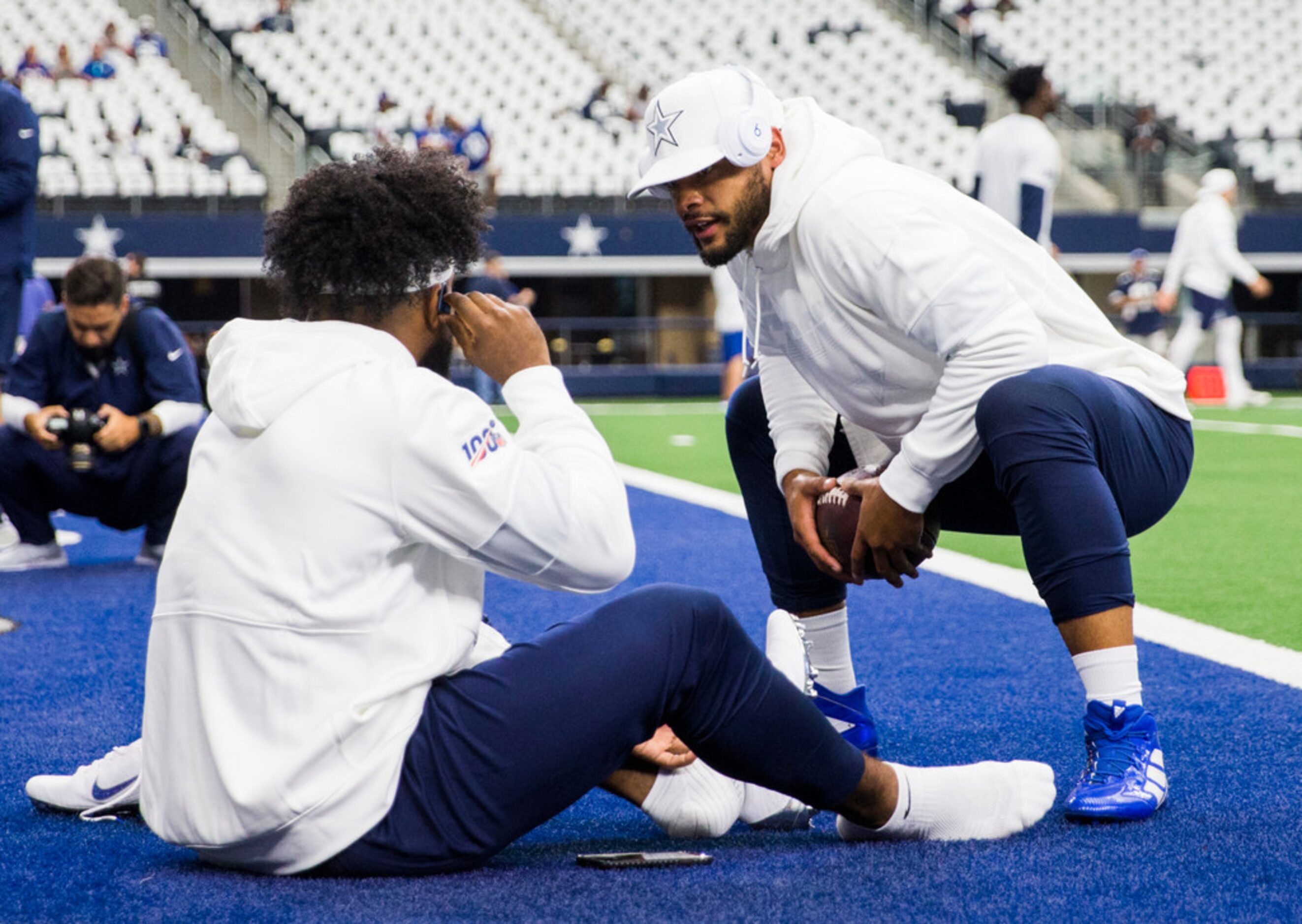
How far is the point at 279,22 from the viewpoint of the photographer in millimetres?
22812

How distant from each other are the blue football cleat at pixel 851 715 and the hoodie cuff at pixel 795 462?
0.41 m

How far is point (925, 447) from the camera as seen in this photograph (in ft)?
8.26

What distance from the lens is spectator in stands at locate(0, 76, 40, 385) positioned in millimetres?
5770

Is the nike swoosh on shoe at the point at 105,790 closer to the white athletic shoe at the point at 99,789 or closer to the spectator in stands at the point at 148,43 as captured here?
the white athletic shoe at the point at 99,789

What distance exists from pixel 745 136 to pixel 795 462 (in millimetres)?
627

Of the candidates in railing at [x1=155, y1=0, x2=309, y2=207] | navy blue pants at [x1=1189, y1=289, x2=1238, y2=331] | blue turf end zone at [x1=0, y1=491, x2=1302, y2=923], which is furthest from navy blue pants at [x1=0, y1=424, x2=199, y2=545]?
railing at [x1=155, y1=0, x2=309, y2=207]

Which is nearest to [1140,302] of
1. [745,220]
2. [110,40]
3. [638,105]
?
[638,105]

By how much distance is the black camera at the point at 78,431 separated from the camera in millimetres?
5680

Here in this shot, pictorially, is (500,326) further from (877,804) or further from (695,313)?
(695,313)

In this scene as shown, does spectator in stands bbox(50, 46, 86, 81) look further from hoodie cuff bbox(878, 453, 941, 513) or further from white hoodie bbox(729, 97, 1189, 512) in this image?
hoodie cuff bbox(878, 453, 941, 513)

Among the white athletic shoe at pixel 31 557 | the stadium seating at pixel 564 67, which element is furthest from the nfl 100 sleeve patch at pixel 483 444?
the stadium seating at pixel 564 67

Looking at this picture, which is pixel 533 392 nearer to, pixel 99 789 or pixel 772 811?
pixel 772 811

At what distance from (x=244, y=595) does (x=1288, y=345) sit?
20.6m

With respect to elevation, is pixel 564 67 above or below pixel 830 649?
above
